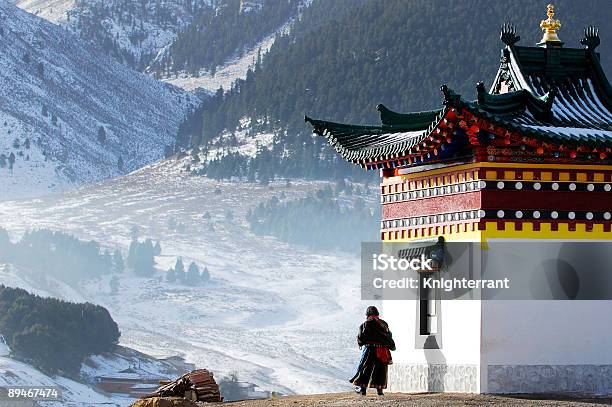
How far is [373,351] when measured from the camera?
23859 mm

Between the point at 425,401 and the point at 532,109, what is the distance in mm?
4932

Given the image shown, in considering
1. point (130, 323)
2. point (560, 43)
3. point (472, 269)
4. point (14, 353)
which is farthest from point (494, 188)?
point (130, 323)

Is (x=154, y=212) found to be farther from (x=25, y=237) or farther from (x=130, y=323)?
(x=130, y=323)

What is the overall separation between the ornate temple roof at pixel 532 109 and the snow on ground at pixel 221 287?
73.2 meters

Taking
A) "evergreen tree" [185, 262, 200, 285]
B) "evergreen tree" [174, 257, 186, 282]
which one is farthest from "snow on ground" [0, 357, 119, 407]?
"evergreen tree" [174, 257, 186, 282]

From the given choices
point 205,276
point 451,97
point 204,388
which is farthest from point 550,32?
point 205,276

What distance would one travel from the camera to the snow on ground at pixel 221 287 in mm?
113625

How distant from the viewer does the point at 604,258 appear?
80.1ft

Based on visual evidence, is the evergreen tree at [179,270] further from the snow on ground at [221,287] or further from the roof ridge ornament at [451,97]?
the roof ridge ornament at [451,97]

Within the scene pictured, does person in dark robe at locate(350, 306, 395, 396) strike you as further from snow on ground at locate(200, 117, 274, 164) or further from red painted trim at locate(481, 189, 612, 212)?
snow on ground at locate(200, 117, 274, 164)

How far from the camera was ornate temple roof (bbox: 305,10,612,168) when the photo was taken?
23.1 m

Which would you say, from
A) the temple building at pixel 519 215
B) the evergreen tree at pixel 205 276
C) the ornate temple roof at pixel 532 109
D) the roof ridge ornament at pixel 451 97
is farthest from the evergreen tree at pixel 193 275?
the roof ridge ornament at pixel 451 97

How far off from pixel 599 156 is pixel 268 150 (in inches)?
6223

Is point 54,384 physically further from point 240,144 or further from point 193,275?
point 240,144
